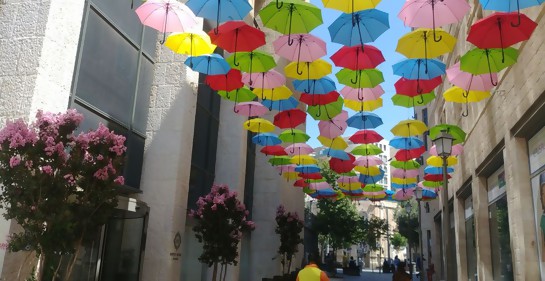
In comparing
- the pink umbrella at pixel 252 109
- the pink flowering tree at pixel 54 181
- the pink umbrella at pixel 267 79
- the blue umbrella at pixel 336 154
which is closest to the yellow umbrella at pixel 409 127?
the blue umbrella at pixel 336 154

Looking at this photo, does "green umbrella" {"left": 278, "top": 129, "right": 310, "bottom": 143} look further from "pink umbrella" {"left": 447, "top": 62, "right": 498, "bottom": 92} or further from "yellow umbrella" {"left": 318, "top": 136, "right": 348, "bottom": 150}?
"pink umbrella" {"left": 447, "top": 62, "right": 498, "bottom": 92}

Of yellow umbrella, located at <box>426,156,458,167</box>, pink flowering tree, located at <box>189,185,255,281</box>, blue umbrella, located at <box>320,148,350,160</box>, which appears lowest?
pink flowering tree, located at <box>189,185,255,281</box>

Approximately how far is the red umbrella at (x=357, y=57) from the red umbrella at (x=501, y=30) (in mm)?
2220

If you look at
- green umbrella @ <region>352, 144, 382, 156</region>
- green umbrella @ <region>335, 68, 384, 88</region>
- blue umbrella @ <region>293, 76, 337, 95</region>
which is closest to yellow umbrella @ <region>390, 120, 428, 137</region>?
green umbrella @ <region>352, 144, 382, 156</region>

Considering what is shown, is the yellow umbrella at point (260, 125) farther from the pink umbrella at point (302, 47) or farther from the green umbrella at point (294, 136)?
the pink umbrella at point (302, 47)

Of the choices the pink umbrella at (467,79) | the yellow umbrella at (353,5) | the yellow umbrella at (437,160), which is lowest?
the yellow umbrella at (437,160)

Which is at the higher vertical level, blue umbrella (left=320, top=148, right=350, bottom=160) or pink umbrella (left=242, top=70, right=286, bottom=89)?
pink umbrella (left=242, top=70, right=286, bottom=89)

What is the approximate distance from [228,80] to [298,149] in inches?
256

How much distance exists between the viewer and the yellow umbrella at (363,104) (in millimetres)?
13492

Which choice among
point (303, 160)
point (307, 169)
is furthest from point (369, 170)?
point (303, 160)

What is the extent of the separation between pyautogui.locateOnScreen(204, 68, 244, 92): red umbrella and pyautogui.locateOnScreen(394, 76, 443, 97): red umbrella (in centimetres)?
409

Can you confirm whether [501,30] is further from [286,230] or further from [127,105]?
[286,230]

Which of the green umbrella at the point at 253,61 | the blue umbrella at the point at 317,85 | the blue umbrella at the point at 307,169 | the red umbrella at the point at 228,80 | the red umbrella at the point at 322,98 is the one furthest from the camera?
the blue umbrella at the point at 307,169

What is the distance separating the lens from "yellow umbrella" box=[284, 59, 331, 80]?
11.0 m
